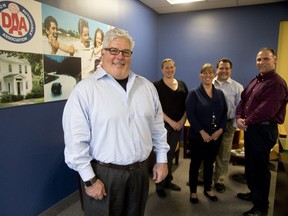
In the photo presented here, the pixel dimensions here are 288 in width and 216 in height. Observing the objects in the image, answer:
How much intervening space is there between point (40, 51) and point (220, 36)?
9.66ft

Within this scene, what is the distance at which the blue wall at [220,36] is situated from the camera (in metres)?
3.42

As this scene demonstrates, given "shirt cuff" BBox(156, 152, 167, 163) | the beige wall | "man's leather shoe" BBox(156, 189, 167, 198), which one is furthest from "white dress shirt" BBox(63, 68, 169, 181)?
the beige wall

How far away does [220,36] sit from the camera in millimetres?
3723

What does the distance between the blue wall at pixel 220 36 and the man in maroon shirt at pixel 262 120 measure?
66.6 inches

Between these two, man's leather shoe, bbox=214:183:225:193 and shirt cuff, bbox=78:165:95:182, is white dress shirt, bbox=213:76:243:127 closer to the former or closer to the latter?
man's leather shoe, bbox=214:183:225:193

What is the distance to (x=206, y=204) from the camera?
2.30m

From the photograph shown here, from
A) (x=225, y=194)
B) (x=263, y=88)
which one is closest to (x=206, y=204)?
(x=225, y=194)

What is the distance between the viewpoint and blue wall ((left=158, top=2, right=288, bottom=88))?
3.42 m

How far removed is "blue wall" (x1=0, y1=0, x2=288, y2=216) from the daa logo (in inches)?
10.8

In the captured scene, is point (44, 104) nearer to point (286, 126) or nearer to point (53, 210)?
point (53, 210)

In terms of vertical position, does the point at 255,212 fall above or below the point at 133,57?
below

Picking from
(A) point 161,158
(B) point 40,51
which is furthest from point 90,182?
(B) point 40,51

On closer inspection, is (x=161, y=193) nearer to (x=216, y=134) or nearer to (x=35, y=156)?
(x=216, y=134)

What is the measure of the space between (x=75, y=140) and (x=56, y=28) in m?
1.24
